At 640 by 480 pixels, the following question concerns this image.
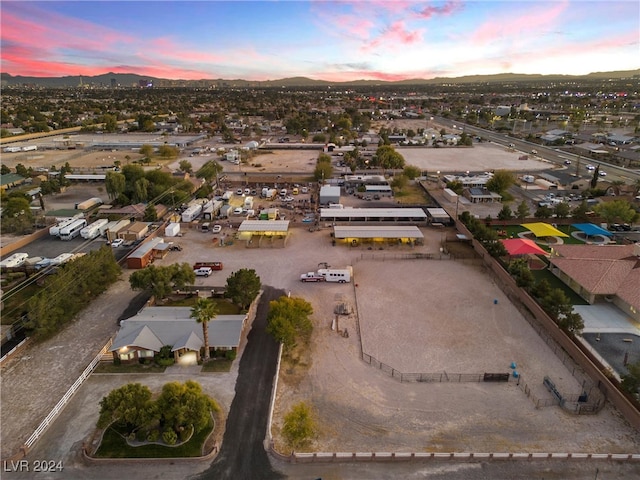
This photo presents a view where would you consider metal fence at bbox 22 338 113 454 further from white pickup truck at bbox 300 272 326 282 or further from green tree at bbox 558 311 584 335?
green tree at bbox 558 311 584 335

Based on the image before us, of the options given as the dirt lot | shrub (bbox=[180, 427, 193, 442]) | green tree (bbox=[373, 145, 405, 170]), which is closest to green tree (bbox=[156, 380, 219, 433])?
shrub (bbox=[180, 427, 193, 442])

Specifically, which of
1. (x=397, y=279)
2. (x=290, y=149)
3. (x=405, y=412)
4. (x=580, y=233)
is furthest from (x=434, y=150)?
(x=405, y=412)

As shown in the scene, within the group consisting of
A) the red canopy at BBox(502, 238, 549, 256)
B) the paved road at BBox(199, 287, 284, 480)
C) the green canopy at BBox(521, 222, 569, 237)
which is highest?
the red canopy at BBox(502, 238, 549, 256)

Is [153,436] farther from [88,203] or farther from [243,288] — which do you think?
[88,203]

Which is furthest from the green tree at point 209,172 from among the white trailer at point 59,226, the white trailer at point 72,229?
the white trailer at point 59,226

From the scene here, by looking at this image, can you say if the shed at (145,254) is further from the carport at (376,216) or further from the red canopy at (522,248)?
the red canopy at (522,248)

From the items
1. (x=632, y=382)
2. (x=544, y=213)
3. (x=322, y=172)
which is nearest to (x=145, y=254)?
(x=322, y=172)
